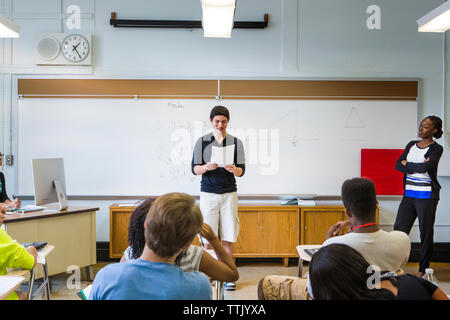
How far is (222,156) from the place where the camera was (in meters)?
3.13

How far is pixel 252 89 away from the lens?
438cm

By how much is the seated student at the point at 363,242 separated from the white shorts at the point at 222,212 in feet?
4.98

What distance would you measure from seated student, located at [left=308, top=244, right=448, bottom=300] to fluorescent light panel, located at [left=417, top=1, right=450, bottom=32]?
2446 millimetres

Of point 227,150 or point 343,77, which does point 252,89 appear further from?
point 227,150

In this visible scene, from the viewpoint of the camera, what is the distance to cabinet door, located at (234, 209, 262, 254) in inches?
162

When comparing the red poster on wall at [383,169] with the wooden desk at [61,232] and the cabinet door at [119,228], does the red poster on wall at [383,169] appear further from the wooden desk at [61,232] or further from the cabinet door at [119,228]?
the wooden desk at [61,232]

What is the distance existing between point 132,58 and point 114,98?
529mm

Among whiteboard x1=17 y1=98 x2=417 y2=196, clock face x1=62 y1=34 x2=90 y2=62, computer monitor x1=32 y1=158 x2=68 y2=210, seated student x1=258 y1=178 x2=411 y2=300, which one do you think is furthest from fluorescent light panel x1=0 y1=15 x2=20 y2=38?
seated student x1=258 y1=178 x2=411 y2=300

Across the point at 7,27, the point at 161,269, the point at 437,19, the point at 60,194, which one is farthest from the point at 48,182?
the point at 437,19

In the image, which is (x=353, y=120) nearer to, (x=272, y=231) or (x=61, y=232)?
(x=272, y=231)
